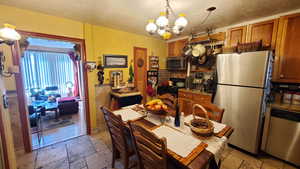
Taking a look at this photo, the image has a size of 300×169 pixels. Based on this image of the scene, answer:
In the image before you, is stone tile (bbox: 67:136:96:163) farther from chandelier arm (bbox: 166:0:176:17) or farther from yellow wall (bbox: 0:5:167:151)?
chandelier arm (bbox: 166:0:176:17)

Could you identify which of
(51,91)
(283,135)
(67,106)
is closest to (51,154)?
(67,106)

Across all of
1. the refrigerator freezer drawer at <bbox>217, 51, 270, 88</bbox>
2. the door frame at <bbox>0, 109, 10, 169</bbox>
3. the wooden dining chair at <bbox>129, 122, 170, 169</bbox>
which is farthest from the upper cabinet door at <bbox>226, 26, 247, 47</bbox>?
the door frame at <bbox>0, 109, 10, 169</bbox>

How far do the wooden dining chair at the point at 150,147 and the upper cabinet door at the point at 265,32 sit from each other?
101 inches

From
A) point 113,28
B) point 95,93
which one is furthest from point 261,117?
point 113,28

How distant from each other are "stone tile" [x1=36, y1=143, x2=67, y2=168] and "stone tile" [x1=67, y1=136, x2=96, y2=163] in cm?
10

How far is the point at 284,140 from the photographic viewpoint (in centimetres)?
179

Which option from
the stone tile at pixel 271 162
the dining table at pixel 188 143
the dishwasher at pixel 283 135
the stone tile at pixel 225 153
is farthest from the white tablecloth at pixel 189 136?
the stone tile at pixel 271 162

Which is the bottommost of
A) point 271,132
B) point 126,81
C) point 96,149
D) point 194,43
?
point 96,149

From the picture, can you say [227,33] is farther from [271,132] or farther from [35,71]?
[35,71]

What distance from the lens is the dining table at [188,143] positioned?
0.91m

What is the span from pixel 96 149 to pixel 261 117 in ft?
9.24

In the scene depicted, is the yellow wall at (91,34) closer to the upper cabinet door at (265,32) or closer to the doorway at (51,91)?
the doorway at (51,91)

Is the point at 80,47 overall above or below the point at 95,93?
above

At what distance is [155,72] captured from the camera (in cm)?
380
